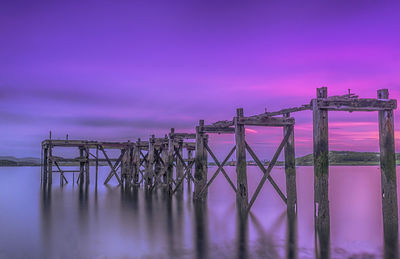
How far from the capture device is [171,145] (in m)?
20.3

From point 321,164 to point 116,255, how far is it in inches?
232

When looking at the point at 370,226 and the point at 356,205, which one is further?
the point at 356,205

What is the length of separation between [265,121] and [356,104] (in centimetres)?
400

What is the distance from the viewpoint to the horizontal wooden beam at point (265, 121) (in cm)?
1356

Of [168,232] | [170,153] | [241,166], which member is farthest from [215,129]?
[168,232]

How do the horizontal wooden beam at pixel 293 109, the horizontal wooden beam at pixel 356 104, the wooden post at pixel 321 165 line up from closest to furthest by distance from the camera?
1. the wooden post at pixel 321 165
2. the horizontal wooden beam at pixel 356 104
3. the horizontal wooden beam at pixel 293 109

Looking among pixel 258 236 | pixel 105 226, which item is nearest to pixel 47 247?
pixel 105 226

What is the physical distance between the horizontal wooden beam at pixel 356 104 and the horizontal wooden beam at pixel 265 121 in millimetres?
3665

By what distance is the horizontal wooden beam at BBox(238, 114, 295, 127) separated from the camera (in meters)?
Result: 13.6

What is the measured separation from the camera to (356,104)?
10188 mm

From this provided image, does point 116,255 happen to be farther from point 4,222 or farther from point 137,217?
point 4,222

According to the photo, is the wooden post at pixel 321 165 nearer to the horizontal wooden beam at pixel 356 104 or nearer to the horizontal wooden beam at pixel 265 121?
the horizontal wooden beam at pixel 356 104

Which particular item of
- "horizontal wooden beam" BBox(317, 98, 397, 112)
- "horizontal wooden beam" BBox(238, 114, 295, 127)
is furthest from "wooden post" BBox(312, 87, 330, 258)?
"horizontal wooden beam" BBox(238, 114, 295, 127)

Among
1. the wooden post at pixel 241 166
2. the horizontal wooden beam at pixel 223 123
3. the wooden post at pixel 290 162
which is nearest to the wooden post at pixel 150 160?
the horizontal wooden beam at pixel 223 123
